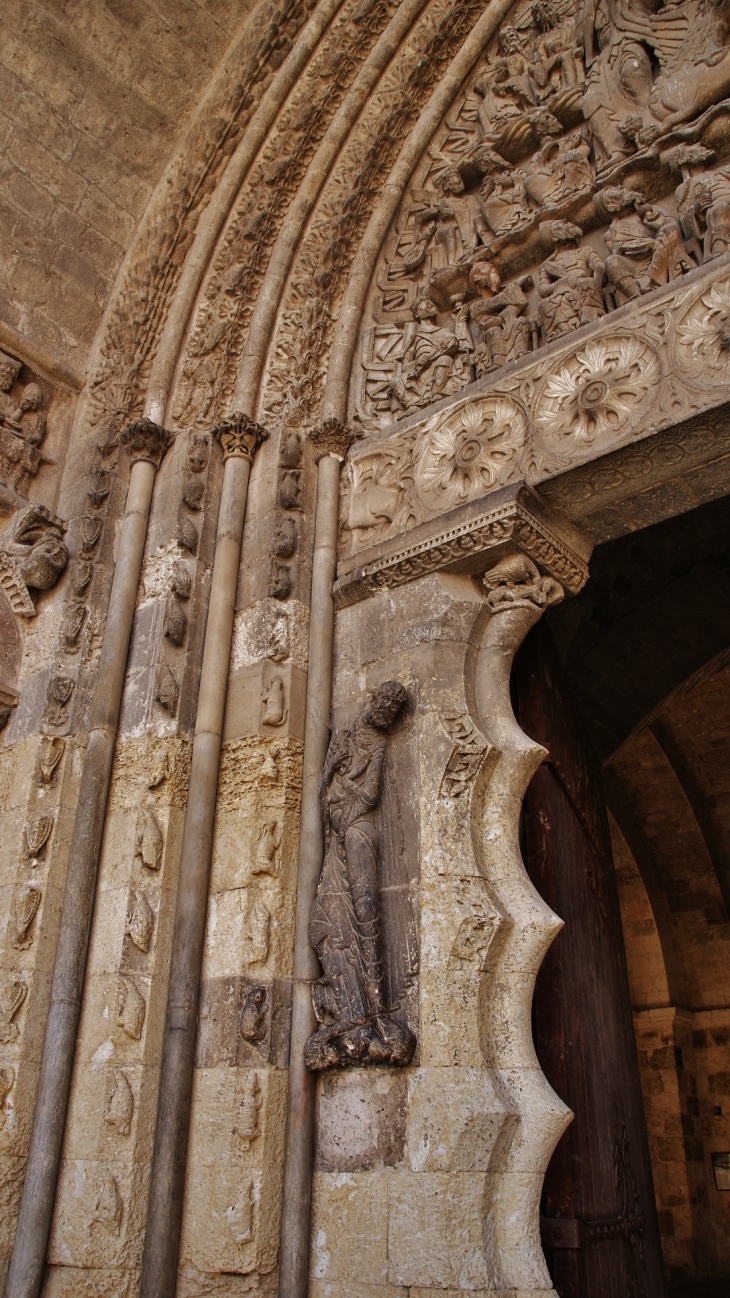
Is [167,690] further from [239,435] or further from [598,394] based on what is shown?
[598,394]

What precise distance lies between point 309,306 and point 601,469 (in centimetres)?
244

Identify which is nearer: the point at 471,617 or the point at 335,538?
the point at 471,617

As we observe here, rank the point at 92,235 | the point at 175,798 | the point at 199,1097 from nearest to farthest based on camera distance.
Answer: the point at 199,1097
the point at 175,798
the point at 92,235

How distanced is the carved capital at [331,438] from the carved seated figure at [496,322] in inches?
32.0

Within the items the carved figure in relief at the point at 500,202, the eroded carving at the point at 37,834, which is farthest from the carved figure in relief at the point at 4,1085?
the carved figure in relief at the point at 500,202

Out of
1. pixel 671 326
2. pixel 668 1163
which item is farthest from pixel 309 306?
pixel 668 1163

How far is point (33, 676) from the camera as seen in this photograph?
5359mm

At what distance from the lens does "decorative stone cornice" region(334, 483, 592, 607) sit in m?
4.52

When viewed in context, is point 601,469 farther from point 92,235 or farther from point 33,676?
point 92,235

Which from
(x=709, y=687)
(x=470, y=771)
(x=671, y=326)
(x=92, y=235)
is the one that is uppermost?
(x=92, y=235)

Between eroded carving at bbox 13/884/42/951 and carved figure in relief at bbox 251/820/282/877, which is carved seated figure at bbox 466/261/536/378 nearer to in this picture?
carved figure in relief at bbox 251/820/282/877

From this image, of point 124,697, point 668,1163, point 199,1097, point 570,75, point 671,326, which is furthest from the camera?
point 668,1163

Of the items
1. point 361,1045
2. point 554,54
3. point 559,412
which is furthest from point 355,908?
point 554,54

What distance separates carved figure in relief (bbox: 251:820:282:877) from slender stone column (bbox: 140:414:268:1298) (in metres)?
0.26
